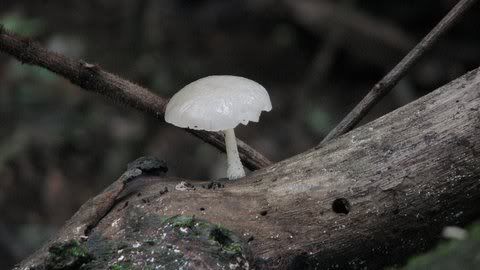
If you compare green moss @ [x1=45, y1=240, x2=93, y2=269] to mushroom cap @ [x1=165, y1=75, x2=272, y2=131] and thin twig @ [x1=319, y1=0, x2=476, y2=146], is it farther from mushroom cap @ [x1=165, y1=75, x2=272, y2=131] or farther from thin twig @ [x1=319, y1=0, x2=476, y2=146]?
thin twig @ [x1=319, y1=0, x2=476, y2=146]

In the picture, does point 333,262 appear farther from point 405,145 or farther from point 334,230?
point 405,145

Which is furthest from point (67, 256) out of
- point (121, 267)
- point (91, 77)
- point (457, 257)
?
point (457, 257)

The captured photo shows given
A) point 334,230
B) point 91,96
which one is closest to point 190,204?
point 334,230

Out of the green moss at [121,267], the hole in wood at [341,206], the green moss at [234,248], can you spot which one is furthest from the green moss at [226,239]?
the hole in wood at [341,206]

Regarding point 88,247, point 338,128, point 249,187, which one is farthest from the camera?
point 338,128

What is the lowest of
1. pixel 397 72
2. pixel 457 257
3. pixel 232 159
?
pixel 457 257

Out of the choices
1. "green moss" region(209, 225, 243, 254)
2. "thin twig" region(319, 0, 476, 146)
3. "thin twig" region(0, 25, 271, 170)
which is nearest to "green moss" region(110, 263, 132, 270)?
"green moss" region(209, 225, 243, 254)

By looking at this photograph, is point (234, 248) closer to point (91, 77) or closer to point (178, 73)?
point (91, 77)
